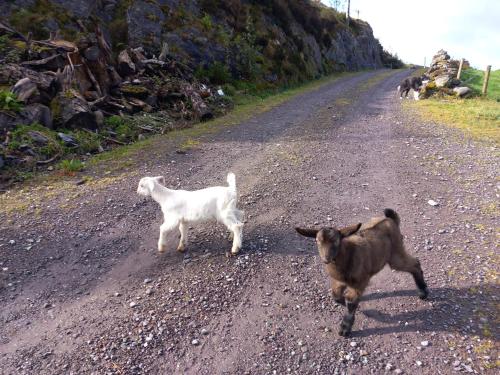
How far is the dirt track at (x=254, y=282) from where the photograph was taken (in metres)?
4.11

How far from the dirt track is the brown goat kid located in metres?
0.44

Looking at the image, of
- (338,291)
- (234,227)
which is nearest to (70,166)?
(234,227)

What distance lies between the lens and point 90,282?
17.8 ft

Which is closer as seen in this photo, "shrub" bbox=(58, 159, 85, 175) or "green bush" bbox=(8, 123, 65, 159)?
"shrub" bbox=(58, 159, 85, 175)

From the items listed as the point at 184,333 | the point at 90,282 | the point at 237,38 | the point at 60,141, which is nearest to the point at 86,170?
the point at 60,141

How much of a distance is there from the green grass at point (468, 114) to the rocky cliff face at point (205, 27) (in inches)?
393

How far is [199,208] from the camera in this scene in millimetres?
5727

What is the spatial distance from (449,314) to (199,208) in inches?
145

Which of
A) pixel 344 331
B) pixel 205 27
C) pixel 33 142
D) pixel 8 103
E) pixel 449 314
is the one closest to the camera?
pixel 344 331

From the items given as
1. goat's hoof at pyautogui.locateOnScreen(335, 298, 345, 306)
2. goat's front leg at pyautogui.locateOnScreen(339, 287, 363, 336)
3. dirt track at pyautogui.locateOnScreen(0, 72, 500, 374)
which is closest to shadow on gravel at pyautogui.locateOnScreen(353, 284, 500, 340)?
dirt track at pyautogui.locateOnScreen(0, 72, 500, 374)

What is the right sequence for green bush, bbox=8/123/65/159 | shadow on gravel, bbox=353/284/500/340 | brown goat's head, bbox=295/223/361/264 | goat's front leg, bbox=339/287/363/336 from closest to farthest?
brown goat's head, bbox=295/223/361/264 < goat's front leg, bbox=339/287/363/336 < shadow on gravel, bbox=353/284/500/340 < green bush, bbox=8/123/65/159

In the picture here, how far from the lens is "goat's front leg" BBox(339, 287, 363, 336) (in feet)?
13.9

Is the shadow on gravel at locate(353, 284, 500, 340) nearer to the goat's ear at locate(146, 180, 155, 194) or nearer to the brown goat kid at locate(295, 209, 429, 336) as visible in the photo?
the brown goat kid at locate(295, 209, 429, 336)

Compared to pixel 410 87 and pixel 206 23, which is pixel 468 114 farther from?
pixel 206 23
